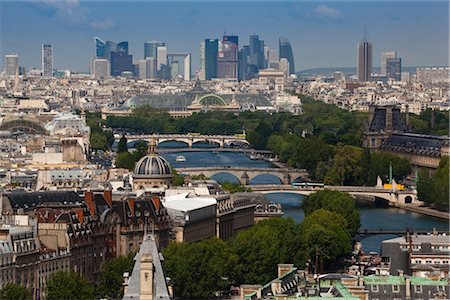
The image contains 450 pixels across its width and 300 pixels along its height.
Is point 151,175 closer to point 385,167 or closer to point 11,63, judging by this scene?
point 385,167

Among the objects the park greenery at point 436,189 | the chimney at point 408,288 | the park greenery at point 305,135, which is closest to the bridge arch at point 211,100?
the park greenery at point 305,135

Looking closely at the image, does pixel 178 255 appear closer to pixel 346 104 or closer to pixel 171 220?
pixel 171 220

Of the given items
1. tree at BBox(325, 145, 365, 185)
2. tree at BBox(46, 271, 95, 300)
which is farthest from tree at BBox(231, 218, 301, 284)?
tree at BBox(325, 145, 365, 185)

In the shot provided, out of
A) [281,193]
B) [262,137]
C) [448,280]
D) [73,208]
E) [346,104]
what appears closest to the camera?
[448,280]

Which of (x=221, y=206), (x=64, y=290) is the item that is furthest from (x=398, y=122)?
(x=64, y=290)

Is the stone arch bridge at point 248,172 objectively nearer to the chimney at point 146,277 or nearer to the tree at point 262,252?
the tree at point 262,252

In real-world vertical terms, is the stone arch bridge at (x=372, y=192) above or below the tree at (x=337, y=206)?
below

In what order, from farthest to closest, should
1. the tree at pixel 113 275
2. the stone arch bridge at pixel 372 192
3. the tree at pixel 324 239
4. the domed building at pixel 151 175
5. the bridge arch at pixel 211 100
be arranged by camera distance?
the bridge arch at pixel 211 100, the stone arch bridge at pixel 372 192, the domed building at pixel 151 175, the tree at pixel 324 239, the tree at pixel 113 275

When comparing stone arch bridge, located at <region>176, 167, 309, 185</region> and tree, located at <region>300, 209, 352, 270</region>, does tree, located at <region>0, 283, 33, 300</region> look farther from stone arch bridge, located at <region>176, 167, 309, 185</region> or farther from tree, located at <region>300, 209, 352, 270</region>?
stone arch bridge, located at <region>176, 167, 309, 185</region>
